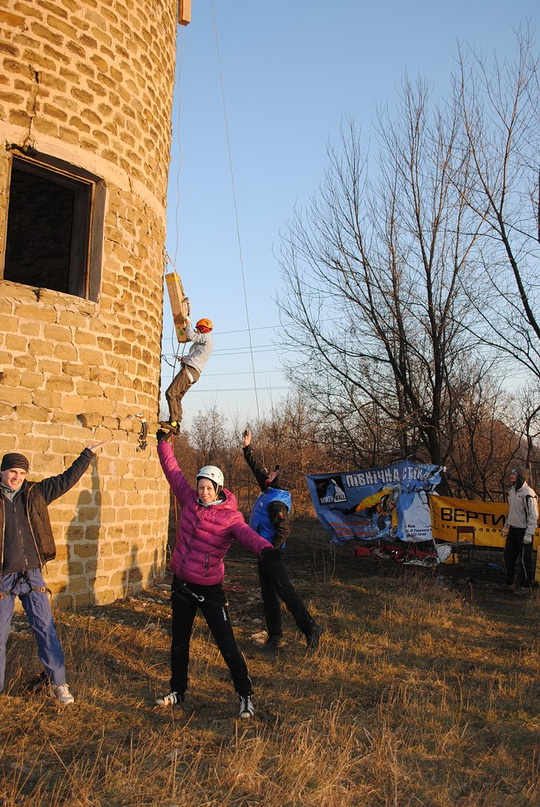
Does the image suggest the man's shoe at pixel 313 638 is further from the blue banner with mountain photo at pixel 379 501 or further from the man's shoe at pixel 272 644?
the blue banner with mountain photo at pixel 379 501

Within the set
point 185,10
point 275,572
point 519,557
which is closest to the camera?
point 275,572

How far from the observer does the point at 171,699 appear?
5242 millimetres

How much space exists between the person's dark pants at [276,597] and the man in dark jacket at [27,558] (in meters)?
2.31

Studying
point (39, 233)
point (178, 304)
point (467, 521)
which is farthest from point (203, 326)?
point (467, 521)

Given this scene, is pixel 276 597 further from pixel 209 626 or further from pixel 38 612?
pixel 38 612

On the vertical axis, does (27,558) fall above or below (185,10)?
below

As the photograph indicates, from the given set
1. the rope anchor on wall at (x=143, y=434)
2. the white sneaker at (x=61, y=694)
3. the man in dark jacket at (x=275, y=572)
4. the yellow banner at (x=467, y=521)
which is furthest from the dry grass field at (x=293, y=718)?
the yellow banner at (x=467, y=521)

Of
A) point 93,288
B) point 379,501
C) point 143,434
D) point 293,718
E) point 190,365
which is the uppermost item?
point 93,288

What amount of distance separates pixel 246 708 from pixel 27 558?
1.97m

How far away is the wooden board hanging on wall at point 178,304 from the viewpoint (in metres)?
9.52

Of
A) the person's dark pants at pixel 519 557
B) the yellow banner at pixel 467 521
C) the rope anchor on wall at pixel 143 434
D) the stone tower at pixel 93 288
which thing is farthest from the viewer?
the yellow banner at pixel 467 521

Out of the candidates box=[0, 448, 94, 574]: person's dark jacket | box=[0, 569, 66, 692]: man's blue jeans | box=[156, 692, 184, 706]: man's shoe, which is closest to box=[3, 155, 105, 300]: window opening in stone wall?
box=[0, 448, 94, 574]: person's dark jacket

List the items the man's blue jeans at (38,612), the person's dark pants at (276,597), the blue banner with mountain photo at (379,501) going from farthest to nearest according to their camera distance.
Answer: the blue banner with mountain photo at (379,501) → the person's dark pants at (276,597) → the man's blue jeans at (38,612)

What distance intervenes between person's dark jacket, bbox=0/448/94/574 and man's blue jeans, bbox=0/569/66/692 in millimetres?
87
